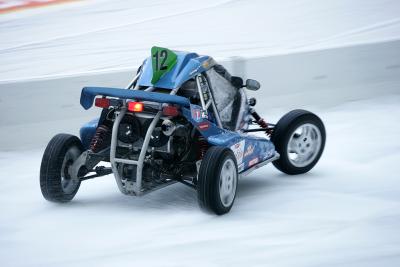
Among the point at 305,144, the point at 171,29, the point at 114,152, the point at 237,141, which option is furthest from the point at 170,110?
the point at 171,29

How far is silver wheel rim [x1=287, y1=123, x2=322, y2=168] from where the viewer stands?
8.54 metres

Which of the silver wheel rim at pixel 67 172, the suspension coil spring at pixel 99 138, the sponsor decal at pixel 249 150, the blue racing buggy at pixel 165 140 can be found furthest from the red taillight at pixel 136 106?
the sponsor decal at pixel 249 150

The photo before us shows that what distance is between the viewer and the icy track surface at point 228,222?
6.21m

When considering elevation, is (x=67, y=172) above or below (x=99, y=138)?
below

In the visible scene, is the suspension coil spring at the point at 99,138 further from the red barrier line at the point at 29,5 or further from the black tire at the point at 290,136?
the red barrier line at the point at 29,5

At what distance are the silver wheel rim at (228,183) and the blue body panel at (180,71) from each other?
90cm

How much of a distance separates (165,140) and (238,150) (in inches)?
27.7

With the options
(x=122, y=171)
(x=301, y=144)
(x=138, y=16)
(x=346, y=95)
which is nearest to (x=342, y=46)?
(x=346, y=95)

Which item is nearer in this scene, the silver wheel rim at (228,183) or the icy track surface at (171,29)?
the silver wheel rim at (228,183)

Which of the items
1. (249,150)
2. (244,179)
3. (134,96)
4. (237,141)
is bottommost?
(244,179)

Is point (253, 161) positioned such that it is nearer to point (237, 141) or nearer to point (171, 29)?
point (237, 141)

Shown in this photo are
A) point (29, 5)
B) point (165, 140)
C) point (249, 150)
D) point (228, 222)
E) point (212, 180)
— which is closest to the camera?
point (212, 180)

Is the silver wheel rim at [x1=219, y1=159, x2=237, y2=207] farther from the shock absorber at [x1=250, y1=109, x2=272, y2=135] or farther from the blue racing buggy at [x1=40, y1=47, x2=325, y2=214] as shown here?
the shock absorber at [x1=250, y1=109, x2=272, y2=135]

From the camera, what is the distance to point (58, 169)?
7.52 m
